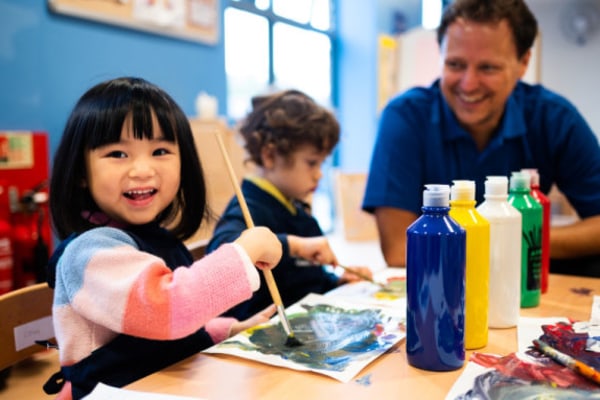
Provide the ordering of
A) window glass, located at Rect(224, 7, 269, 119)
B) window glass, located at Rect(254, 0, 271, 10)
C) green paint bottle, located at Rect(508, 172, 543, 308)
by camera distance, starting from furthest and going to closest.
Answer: window glass, located at Rect(254, 0, 271, 10), window glass, located at Rect(224, 7, 269, 119), green paint bottle, located at Rect(508, 172, 543, 308)

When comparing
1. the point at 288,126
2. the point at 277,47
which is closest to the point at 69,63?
the point at 288,126

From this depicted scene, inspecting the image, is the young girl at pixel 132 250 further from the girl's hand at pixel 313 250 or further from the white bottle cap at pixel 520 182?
the white bottle cap at pixel 520 182

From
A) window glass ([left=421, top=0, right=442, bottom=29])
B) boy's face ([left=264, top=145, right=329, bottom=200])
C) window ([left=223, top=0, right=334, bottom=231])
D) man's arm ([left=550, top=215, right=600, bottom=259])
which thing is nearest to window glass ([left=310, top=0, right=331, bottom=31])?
window ([left=223, top=0, right=334, bottom=231])

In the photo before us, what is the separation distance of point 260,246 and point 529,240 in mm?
534

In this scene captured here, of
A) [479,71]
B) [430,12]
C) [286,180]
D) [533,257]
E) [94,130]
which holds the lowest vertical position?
[533,257]

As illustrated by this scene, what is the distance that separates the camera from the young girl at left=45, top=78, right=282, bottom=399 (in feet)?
2.52

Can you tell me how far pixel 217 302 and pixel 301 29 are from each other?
511cm

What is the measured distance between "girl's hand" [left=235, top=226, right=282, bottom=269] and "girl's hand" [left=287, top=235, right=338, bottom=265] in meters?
0.39

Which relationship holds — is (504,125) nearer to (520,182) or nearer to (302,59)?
(520,182)

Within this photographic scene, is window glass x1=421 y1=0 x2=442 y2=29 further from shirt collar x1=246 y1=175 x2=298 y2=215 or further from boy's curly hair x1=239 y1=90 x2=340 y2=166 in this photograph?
shirt collar x1=246 y1=175 x2=298 y2=215

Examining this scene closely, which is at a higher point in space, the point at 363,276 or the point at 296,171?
the point at 296,171

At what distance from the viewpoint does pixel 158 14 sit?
3.36 meters

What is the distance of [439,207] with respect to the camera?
0.74 m

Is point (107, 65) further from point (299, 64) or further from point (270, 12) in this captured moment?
point (299, 64)
